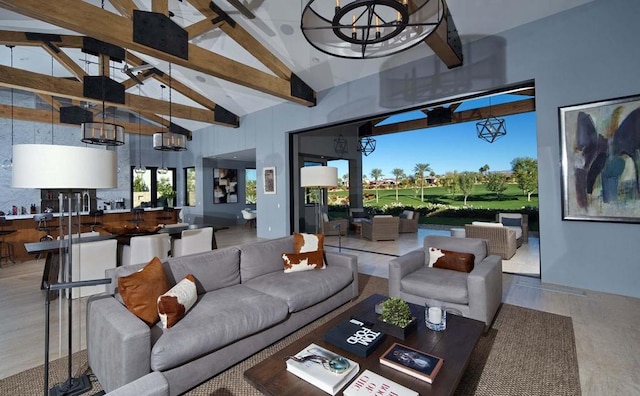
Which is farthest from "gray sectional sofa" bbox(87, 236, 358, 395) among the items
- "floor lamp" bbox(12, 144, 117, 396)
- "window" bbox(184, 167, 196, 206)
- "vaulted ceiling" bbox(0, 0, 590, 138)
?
"window" bbox(184, 167, 196, 206)

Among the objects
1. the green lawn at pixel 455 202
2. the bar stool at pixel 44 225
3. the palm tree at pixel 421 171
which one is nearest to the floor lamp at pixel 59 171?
the bar stool at pixel 44 225

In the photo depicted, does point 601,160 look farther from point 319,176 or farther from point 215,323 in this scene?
point 215,323

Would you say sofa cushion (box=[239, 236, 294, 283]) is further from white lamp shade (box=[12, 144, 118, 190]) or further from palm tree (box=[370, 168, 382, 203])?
palm tree (box=[370, 168, 382, 203])

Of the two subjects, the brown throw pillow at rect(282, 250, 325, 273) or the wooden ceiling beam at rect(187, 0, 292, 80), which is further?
the wooden ceiling beam at rect(187, 0, 292, 80)

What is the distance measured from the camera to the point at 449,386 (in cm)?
138

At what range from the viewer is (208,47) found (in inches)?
236

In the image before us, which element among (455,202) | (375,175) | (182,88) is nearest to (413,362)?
(455,202)

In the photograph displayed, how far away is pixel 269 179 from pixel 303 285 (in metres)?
5.43

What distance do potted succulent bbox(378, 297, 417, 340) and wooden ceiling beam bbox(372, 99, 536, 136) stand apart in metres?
5.77

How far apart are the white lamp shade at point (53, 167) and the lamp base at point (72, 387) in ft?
4.45

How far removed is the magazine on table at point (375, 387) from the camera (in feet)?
4.37

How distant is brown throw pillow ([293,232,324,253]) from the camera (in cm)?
344

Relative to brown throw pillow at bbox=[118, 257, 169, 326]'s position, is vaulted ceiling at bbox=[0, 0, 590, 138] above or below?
above

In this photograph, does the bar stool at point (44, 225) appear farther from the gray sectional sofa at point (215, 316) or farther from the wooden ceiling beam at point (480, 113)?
the wooden ceiling beam at point (480, 113)
